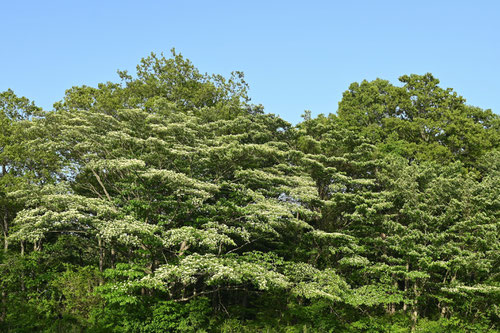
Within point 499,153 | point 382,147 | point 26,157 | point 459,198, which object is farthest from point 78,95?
point 499,153

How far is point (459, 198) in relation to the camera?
820 inches

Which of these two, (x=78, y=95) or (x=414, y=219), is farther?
(x=78, y=95)

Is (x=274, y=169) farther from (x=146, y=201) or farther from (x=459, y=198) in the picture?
(x=459, y=198)

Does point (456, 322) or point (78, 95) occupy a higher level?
point (78, 95)

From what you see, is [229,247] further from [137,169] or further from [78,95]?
[78,95]

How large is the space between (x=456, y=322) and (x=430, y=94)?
63.7 ft

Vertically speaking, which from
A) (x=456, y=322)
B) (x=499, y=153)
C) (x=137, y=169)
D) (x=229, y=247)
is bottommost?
(x=456, y=322)

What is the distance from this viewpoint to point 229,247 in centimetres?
2178

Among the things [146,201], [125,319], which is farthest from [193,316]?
[146,201]

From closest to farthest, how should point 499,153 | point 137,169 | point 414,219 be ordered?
point 137,169
point 414,219
point 499,153

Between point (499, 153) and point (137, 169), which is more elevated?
point (499, 153)

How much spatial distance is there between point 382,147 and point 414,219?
6824 millimetres

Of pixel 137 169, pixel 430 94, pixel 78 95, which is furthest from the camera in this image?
pixel 430 94

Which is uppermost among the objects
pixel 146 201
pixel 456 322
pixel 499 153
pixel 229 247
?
pixel 499 153
